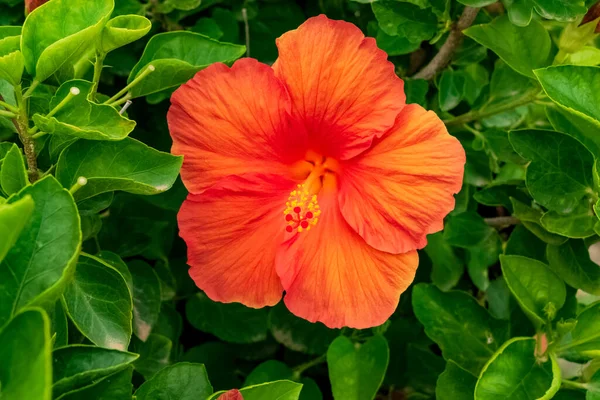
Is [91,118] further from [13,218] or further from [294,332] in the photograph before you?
[294,332]

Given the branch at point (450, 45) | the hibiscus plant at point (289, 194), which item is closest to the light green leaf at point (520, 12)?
the hibiscus plant at point (289, 194)

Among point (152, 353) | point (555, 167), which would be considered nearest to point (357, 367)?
point (152, 353)

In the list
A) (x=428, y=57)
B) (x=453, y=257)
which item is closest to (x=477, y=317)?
(x=453, y=257)

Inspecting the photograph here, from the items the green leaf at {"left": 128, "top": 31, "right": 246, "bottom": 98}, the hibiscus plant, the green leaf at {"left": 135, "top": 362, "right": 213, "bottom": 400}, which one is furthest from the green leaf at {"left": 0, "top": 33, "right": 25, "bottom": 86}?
the green leaf at {"left": 135, "top": 362, "right": 213, "bottom": 400}

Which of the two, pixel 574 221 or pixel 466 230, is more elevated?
pixel 574 221

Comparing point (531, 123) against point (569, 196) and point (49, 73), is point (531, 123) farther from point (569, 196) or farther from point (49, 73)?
point (49, 73)

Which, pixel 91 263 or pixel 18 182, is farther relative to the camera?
pixel 91 263

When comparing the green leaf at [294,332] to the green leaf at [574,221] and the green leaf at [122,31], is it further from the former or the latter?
the green leaf at [122,31]
